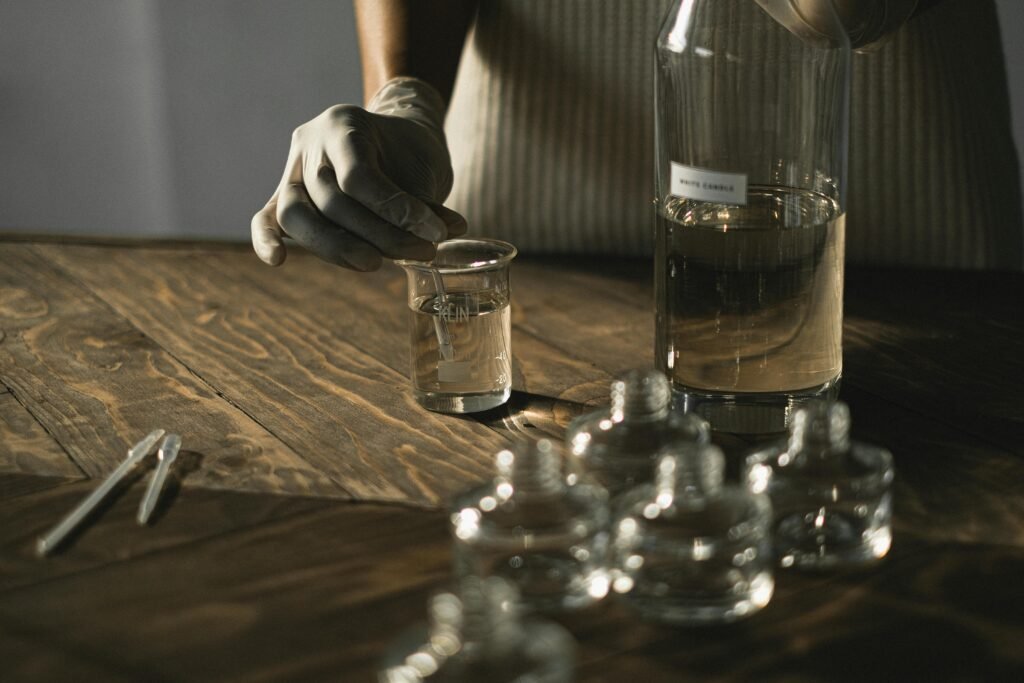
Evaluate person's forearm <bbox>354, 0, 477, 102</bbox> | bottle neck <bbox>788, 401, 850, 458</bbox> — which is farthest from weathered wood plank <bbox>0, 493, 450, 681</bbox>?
person's forearm <bbox>354, 0, 477, 102</bbox>

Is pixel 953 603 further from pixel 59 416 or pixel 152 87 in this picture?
pixel 152 87

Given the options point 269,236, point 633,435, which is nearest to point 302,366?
point 269,236

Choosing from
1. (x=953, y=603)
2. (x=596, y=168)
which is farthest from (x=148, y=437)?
(x=596, y=168)

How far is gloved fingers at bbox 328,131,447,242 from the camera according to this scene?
36.6 inches

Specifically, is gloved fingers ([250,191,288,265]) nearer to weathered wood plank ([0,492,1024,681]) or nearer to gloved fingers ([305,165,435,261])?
gloved fingers ([305,165,435,261])

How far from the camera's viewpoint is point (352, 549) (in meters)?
0.71

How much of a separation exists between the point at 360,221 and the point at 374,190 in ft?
Result: 0.09

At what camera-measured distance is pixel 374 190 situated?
0.96 meters

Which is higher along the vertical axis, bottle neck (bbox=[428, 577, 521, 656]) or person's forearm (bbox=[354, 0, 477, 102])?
person's forearm (bbox=[354, 0, 477, 102])

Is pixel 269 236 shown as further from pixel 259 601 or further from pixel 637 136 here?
pixel 637 136

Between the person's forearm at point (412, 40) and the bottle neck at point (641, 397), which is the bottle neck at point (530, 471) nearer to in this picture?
the bottle neck at point (641, 397)

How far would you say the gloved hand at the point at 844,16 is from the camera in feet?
2.62

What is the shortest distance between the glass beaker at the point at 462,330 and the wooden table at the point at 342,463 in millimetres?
24

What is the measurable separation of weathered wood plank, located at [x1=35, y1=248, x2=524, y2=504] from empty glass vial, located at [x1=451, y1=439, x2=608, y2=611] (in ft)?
0.46
